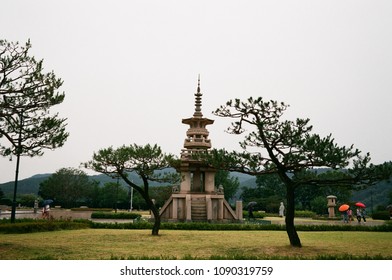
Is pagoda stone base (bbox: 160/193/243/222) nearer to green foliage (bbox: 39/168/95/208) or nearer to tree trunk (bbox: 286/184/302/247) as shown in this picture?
tree trunk (bbox: 286/184/302/247)

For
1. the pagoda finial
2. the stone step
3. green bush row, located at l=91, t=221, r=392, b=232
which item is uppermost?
the pagoda finial

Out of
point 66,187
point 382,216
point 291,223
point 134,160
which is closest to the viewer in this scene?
point 291,223

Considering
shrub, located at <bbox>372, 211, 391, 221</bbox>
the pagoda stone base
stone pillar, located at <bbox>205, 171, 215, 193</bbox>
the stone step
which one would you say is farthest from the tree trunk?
shrub, located at <bbox>372, 211, 391, 221</bbox>

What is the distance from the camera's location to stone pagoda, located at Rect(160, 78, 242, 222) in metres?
29.3

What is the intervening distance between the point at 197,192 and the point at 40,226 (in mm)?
14068

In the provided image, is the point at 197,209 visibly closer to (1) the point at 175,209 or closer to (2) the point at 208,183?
(1) the point at 175,209

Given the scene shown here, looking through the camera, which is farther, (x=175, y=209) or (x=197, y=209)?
(x=197, y=209)

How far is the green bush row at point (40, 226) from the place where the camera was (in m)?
18.2

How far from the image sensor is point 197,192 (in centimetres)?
3081

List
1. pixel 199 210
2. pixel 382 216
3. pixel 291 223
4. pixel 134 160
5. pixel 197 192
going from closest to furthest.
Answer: pixel 291 223
pixel 134 160
pixel 199 210
pixel 197 192
pixel 382 216

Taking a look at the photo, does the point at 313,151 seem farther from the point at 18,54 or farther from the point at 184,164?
the point at 184,164

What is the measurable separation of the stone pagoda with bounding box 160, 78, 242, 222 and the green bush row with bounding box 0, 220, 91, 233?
796 centimetres

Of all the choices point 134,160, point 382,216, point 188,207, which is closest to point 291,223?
point 134,160
